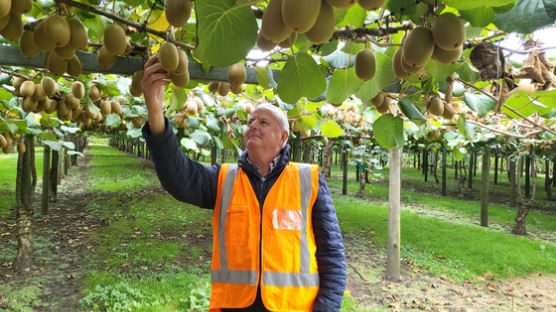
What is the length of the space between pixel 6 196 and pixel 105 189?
8.95 ft

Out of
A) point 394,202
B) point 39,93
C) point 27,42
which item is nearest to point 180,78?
point 27,42

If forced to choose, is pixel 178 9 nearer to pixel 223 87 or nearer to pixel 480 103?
pixel 223 87

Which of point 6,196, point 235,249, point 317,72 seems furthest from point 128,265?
point 6,196

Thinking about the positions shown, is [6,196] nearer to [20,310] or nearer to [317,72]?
[20,310]

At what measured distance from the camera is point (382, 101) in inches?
55.9

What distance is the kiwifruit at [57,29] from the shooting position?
892 mm

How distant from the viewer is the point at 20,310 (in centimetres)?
361

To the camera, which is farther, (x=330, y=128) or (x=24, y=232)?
(x=24, y=232)

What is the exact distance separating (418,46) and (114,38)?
0.89 metres

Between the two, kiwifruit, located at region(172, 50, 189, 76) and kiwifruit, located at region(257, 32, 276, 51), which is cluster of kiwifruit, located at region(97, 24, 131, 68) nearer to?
kiwifruit, located at region(172, 50, 189, 76)

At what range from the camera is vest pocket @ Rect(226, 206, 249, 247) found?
182 cm

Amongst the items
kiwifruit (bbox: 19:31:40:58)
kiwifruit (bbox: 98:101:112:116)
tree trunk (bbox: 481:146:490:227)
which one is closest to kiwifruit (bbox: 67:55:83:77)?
kiwifruit (bbox: 19:31:40:58)

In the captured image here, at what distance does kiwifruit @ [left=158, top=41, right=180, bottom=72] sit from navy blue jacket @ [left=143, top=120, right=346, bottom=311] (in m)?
0.62

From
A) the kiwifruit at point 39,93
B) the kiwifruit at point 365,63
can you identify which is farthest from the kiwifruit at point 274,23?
the kiwifruit at point 39,93
